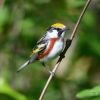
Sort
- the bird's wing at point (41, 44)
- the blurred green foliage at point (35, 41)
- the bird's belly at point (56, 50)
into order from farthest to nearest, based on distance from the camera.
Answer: the blurred green foliage at point (35, 41)
the bird's wing at point (41, 44)
the bird's belly at point (56, 50)

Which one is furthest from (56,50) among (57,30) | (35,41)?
(35,41)

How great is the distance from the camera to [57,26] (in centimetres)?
277

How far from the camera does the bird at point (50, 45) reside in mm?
2770

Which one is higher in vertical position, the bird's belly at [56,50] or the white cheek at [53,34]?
the white cheek at [53,34]

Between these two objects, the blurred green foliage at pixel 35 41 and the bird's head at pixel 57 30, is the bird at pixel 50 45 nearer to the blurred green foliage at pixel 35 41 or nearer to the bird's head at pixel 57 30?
the bird's head at pixel 57 30

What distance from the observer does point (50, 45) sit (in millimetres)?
2875

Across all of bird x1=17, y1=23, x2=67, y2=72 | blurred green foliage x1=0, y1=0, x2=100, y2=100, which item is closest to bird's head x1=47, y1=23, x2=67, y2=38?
bird x1=17, y1=23, x2=67, y2=72

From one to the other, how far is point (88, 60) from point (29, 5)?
89cm

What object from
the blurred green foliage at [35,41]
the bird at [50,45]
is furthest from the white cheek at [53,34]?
the blurred green foliage at [35,41]

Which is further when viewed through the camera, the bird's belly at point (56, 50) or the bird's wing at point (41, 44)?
the bird's wing at point (41, 44)

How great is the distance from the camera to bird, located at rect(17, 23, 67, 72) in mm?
2770

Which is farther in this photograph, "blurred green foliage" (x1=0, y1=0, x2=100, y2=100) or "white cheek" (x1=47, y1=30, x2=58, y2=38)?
"blurred green foliage" (x1=0, y1=0, x2=100, y2=100)

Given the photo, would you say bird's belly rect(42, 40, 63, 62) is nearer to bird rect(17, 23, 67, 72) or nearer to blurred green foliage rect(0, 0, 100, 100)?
bird rect(17, 23, 67, 72)

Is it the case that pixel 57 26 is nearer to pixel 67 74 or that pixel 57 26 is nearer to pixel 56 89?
pixel 56 89
